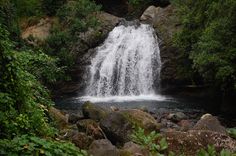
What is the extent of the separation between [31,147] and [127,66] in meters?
22.3

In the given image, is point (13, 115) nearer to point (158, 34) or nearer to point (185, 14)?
point (185, 14)

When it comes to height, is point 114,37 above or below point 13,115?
above

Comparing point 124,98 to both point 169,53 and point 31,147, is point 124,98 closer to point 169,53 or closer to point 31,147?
point 169,53

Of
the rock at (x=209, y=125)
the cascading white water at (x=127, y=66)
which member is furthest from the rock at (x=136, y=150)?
the cascading white water at (x=127, y=66)

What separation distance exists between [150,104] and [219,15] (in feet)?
19.0

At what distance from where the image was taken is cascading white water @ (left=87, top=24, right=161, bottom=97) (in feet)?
89.7

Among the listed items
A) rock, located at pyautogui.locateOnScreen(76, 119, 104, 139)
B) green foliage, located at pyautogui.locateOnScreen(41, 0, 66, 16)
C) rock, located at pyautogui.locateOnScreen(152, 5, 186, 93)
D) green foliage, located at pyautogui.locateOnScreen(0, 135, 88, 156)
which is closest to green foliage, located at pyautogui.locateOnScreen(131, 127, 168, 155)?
rock, located at pyautogui.locateOnScreen(76, 119, 104, 139)

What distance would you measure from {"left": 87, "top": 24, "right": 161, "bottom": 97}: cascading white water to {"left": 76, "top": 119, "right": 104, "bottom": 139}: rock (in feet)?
39.7

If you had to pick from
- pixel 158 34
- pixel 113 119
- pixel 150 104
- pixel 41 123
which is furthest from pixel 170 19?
pixel 41 123

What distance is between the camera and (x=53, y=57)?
62.0 ft

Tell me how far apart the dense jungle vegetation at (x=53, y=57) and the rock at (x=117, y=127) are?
2128mm

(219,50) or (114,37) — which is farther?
(114,37)

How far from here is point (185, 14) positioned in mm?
24953

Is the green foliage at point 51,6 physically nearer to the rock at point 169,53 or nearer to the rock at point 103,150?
the rock at point 169,53
